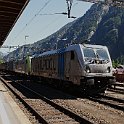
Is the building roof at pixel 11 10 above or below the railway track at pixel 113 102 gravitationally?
above

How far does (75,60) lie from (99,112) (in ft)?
21.4

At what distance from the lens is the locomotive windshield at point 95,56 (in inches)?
761

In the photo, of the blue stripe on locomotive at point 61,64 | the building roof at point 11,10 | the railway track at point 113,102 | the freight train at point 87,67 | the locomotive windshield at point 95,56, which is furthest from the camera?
the blue stripe on locomotive at point 61,64

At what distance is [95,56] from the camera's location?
1991 cm

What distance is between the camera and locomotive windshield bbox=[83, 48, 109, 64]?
1933 centimetres

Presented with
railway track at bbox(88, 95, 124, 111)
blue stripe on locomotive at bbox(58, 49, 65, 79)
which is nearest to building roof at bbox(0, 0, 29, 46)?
blue stripe on locomotive at bbox(58, 49, 65, 79)

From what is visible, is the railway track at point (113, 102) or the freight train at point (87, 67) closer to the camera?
the railway track at point (113, 102)

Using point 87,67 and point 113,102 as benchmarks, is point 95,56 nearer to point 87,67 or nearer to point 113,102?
point 87,67

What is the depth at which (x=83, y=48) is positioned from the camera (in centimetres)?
1980

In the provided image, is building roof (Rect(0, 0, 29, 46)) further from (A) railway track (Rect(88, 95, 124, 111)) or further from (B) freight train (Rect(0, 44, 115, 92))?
(A) railway track (Rect(88, 95, 124, 111))

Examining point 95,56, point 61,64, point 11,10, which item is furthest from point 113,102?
point 11,10

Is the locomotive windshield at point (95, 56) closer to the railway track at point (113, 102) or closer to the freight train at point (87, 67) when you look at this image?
the freight train at point (87, 67)

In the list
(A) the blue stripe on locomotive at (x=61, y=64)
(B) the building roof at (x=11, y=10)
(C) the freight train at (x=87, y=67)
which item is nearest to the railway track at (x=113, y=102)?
(C) the freight train at (x=87, y=67)

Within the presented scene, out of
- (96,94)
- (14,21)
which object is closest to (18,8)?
(14,21)
